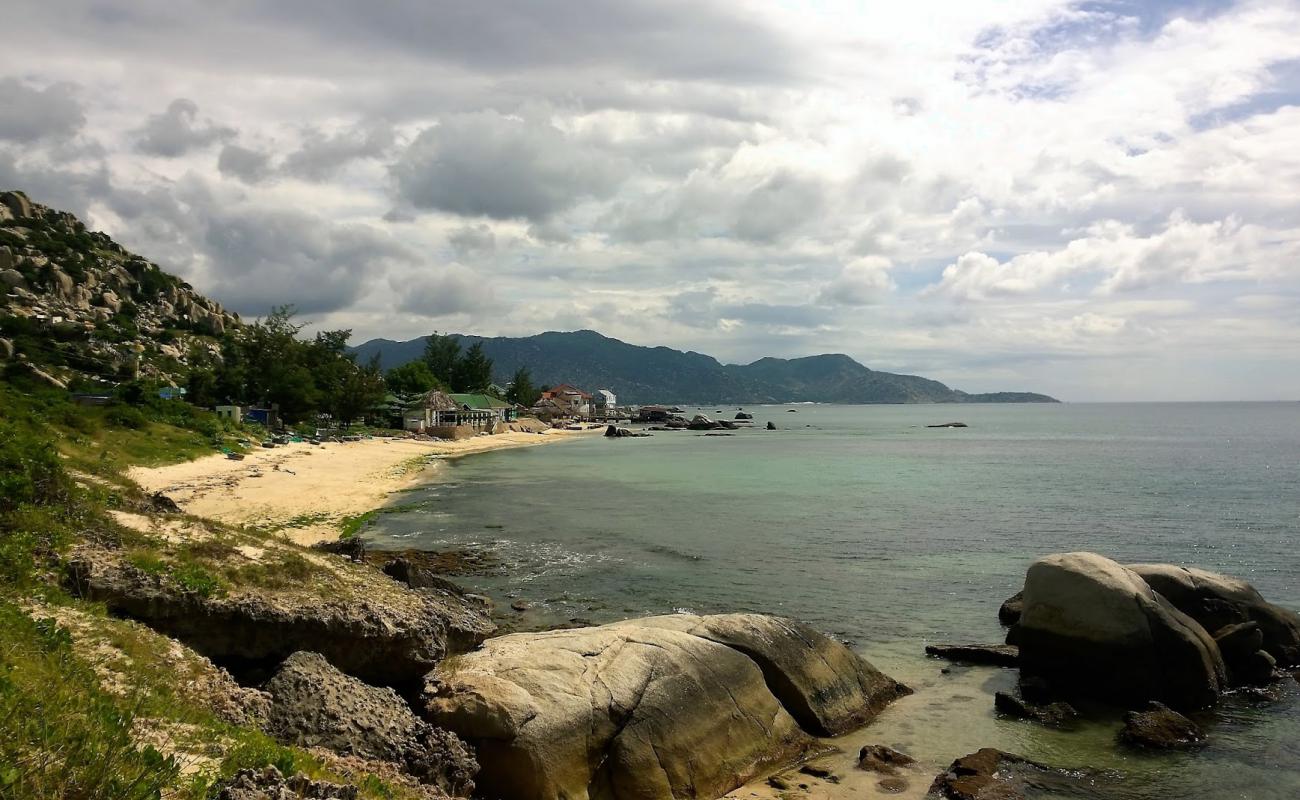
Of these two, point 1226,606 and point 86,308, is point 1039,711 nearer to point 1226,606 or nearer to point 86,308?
point 1226,606

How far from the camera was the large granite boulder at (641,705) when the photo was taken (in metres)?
10.4

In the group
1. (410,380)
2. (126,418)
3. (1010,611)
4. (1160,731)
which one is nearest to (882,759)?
(1160,731)

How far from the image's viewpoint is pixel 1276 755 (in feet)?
46.4

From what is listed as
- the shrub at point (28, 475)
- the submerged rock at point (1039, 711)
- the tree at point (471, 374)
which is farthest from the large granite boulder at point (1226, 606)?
the tree at point (471, 374)

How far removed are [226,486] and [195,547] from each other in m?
30.9

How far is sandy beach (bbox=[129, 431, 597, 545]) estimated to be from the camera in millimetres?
32750

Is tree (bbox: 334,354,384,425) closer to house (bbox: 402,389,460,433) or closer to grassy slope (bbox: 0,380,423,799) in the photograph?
house (bbox: 402,389,460,433)

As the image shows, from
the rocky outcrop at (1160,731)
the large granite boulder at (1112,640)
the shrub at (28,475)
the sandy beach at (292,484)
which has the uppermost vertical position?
the shrub at (28,475)

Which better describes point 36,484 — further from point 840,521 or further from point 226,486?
point 840,521

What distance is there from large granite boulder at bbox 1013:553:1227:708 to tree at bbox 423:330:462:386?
147527 mm

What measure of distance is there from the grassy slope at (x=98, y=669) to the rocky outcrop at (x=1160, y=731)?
1366 cm

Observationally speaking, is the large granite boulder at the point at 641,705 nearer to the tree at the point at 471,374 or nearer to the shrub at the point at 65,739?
the shrub at the point at 65,739

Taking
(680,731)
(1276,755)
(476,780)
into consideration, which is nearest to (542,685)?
(476,780)

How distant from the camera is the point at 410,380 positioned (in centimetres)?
13200
